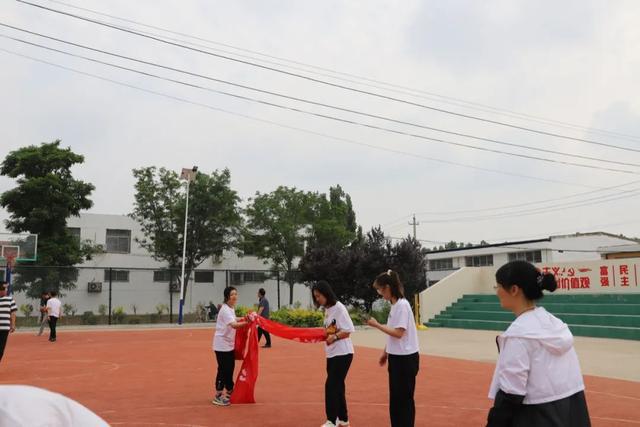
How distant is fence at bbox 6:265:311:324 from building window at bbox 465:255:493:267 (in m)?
20.0

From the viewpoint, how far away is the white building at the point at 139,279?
111ft

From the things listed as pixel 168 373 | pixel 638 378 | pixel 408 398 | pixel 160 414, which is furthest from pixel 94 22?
pixel 638 378

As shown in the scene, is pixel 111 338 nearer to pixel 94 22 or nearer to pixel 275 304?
pixel 94 22

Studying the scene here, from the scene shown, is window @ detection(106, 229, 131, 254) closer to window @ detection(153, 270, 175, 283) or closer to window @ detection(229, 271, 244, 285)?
window @ detection(153, 270, 175, 283)

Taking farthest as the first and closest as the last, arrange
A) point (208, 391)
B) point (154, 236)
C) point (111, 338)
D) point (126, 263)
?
point (126, 263) → point (154, 236) → point (111, 338) → point (208, 391)

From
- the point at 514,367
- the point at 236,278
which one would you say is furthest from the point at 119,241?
the point at 514,367

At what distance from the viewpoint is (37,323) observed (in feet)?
87.1

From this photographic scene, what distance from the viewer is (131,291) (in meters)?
34.4

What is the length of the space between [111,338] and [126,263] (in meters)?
20.7

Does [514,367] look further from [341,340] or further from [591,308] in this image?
[591,308]

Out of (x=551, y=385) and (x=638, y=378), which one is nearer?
(x=551, y=385)

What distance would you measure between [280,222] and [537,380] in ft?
111

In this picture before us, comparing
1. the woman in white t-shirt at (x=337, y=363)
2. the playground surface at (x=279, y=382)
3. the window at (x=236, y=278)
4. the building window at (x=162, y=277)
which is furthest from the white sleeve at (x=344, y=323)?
the building window at (x=162, y=277)

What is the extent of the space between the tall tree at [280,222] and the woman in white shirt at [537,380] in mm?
33269
